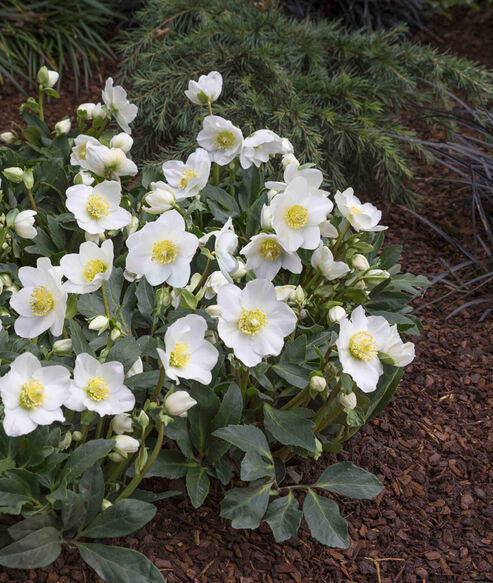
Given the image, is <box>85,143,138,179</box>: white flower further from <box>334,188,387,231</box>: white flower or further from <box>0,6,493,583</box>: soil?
<box>0,6,493,583</box>: soil

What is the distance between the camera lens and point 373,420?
1.81m

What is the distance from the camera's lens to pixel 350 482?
1.45 m

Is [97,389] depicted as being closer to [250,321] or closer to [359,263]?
[250,321]

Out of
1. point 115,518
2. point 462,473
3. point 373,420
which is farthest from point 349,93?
point 115,518

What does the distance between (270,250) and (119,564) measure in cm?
70

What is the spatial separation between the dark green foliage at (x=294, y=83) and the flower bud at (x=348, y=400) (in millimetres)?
1065

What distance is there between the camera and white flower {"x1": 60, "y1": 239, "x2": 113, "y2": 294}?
4.49ft

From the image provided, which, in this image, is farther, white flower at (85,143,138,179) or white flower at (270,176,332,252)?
white flower at (85,143,138,179)

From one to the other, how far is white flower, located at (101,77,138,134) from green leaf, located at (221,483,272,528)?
3.24 feet

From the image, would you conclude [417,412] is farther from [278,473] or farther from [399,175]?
[399,175]

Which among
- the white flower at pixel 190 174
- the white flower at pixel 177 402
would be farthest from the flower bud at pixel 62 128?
the white flower at pixel 177 402

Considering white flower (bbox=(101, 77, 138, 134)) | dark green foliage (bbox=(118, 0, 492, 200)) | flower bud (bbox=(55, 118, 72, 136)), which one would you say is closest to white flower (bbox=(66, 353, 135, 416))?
white flower (bbox=(101, 77, 138, 134))

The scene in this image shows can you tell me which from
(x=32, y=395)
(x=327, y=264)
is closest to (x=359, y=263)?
(x=327, y=264)

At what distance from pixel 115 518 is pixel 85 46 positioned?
2.77 metres
